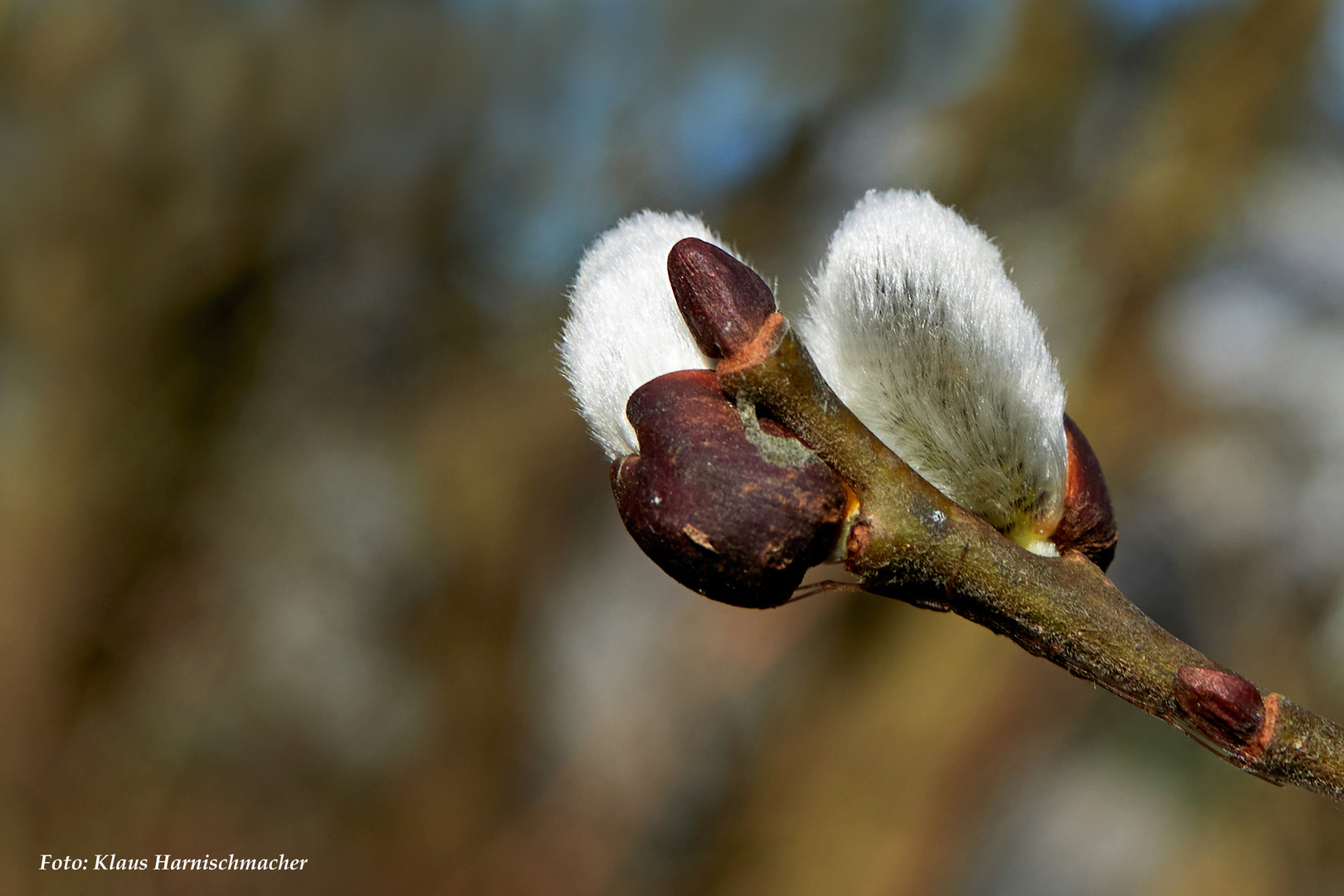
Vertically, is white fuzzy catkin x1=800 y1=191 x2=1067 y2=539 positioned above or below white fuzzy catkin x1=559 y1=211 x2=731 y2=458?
above

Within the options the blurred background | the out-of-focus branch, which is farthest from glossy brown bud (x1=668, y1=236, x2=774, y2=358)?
the blurred background

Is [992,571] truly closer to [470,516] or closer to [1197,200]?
[470,516]

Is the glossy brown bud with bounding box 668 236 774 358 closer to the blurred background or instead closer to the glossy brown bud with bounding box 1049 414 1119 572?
the glossy brown bud with bounding box 1049 414 1119 572

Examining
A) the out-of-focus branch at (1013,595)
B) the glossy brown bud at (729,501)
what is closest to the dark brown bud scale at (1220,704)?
the out-of-focus branch at (1013,595)

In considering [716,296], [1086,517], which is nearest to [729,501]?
[716,296]

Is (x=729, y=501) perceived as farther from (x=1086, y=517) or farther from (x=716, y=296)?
(x=1086, y=517)

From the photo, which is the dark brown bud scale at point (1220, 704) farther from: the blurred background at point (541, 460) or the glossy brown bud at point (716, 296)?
the blurred background at point (541, 460)

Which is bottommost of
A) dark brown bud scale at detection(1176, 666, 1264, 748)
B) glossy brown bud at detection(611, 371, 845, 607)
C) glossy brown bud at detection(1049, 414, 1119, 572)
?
glossy brown bud at detection(611, 371, 845, 607)
